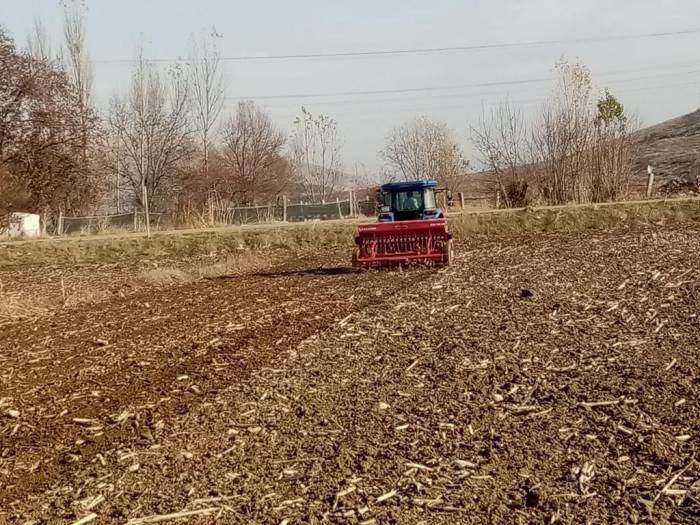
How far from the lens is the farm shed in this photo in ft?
90.3

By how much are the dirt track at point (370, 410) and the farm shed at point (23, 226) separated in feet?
64.4

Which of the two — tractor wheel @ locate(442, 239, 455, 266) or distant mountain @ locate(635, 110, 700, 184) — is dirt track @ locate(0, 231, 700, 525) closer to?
tractor wheel @ locate(442, 239, 455, 266)

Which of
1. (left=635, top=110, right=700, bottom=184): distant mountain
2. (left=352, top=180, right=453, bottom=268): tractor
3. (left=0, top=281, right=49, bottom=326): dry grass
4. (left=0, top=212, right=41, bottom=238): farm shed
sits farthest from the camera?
(left=635, top=110, right=700, bottom=184): distant mountain

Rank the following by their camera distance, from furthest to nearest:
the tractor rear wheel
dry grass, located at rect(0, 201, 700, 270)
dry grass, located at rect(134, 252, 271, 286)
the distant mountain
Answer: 1. the distant mountain
2. dry grass, located at rect(0, 201, 700, 270)
3. dry grass, located at rect(134, 252, 271, 286)
4. the tractor rear wheel

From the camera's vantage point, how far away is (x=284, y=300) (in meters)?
10.6

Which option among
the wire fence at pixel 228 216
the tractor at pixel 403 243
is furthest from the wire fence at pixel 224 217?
the tractor at pixel 403 243

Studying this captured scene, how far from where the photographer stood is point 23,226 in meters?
31.2

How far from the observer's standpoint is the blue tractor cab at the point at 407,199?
16516mm

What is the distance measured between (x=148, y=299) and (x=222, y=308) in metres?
1.98

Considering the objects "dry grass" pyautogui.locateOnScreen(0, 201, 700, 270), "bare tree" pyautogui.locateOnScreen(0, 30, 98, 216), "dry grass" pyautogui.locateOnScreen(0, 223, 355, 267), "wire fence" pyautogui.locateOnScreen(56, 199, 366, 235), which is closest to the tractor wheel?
"dry grass" pyautogui.locateOnScreen(0, 201, 700, 270)

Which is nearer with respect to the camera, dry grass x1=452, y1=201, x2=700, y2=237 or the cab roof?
Answer: the cab roof

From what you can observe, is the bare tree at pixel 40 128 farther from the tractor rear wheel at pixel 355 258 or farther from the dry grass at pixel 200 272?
the tractor rear wheel at pixel 355 258

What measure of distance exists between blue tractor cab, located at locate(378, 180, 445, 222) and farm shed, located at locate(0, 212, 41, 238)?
15962mm

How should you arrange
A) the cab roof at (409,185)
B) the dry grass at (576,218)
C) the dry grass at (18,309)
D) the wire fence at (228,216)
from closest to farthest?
the dry grass at (18,309) < the cab roof at (409,185) < the dry grass at (576,218) < the wire fence at (228,216)
